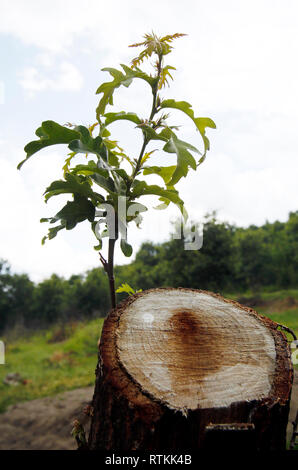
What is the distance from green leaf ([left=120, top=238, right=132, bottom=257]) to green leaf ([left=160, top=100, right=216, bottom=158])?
62cm

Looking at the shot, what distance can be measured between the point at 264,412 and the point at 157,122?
1509mm

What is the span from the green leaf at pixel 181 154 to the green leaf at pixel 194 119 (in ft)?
0.70

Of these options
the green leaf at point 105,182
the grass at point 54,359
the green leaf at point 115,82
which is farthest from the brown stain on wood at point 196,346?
the grass at point 54,359

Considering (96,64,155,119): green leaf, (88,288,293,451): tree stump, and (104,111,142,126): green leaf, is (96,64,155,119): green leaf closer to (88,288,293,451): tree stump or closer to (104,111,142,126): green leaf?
(104,111,142,126): green leaf

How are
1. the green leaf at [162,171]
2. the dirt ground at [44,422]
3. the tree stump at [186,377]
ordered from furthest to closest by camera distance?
the dirt ground at [44,422]
the green leaf at [162,171]
the tree stump at [186,377]

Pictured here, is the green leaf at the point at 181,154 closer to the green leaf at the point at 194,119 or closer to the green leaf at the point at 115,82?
the green leaf at the point at 194,119

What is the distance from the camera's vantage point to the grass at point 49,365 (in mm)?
8656

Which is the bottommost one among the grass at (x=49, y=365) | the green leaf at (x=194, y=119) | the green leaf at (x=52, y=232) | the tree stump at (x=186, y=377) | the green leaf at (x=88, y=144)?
the grass at (x=49, y=365)

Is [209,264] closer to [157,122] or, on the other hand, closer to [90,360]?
[90,360]

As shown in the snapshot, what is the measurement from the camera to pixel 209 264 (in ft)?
40.7

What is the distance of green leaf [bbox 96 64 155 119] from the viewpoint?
6.66ft

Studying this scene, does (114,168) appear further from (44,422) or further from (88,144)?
(44,422)

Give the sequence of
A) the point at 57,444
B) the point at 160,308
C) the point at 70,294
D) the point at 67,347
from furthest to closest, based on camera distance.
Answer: the point at 70,294 → the point at 67,347 → the point at 57,444 → the point at 160,308

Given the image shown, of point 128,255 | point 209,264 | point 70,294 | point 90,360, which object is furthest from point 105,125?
point 70,294
